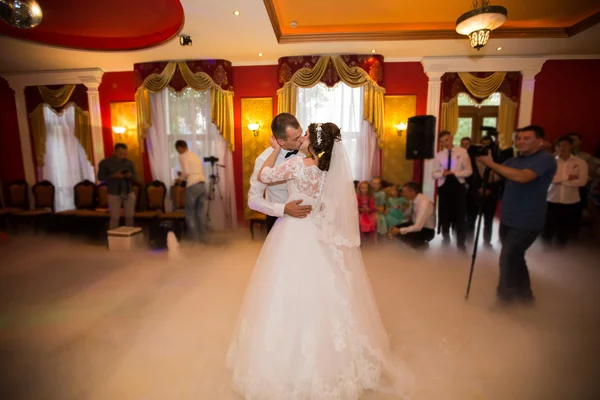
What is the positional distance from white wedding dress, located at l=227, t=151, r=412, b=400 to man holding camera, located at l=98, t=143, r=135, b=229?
417cm

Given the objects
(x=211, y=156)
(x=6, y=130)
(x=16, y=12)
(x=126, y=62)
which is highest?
(x=126, y=62)

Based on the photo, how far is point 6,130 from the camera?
688cm

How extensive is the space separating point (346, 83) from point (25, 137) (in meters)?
6.79

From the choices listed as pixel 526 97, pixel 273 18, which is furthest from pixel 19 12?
pixel 526 97

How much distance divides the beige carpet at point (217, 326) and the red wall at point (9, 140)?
3629mm

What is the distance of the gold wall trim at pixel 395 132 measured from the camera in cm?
609

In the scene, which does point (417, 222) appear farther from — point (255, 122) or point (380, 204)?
point (255, 122)

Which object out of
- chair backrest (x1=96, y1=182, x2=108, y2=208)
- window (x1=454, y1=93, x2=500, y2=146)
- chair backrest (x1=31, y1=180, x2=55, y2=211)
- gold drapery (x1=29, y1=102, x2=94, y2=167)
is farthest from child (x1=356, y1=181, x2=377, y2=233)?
chair backrest (x1=31, y1=180, x2=55, y2=211)

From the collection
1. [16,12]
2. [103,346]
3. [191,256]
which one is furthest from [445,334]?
[16,12]

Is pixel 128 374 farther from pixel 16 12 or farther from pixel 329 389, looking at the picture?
pixel 16 12

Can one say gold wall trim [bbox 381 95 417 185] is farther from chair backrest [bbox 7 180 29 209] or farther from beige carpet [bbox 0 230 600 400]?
chair backrest [bbox 7 180 29 209]

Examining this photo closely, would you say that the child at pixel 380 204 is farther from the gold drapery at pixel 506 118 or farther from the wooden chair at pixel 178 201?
the wooden chair at pixel 178 201

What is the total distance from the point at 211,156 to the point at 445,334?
4.96 metres

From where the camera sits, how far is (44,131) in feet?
22.3
